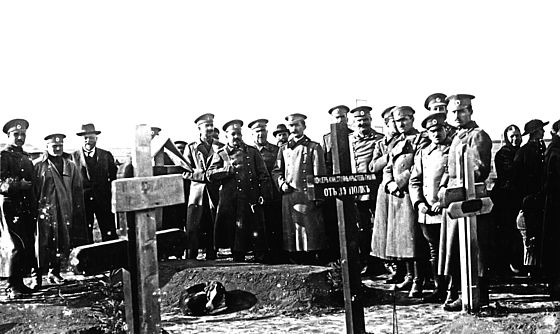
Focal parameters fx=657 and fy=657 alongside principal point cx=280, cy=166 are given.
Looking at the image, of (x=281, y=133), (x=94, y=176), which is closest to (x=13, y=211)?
(x=94, y=176)

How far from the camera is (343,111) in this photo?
1055 cm

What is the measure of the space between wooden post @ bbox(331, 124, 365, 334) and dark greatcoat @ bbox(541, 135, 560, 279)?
3.45 metres

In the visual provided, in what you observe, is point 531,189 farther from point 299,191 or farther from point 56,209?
point 56,209

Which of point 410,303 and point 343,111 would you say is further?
point 343,111

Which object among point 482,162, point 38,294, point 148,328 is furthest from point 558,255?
point 38,294

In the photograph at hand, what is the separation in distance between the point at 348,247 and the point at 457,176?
1780mm

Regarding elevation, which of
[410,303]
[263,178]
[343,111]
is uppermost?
[343,111]

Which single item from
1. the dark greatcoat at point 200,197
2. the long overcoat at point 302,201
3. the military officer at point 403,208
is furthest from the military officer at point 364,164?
the dark greatcoat at point 200,197

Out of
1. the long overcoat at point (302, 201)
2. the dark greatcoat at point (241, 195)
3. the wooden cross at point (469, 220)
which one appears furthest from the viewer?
the dark greatcoat at point (241, 195)

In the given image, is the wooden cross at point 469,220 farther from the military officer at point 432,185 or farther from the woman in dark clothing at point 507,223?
the woman in dark clothing at point 507,223

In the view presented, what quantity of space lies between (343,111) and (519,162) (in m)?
2.87

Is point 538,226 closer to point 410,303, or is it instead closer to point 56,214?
point 410,303

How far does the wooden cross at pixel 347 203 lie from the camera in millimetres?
5613

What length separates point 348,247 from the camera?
18.7ft
